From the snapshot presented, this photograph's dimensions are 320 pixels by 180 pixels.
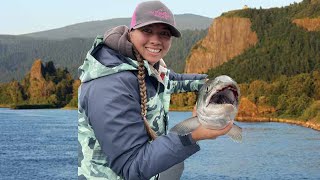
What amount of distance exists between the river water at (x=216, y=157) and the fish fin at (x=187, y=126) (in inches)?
2108

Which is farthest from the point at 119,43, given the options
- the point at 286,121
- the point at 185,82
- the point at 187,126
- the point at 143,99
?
the point at 286,121

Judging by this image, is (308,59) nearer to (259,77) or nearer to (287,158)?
(259,77)

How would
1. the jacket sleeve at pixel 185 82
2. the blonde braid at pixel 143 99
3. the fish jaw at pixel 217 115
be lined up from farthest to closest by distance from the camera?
the jacket sleeve at pixel 185 82 → the blonde braid at pixel 143 99 → the fish jaw at pixel 217 115

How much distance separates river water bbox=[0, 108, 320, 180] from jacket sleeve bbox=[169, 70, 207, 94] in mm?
52305

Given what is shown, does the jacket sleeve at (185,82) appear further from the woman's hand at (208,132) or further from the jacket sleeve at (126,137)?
Result: the woman's hand at (208,132)

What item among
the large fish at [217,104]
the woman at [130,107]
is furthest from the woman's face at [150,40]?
the large fish at [217,104]

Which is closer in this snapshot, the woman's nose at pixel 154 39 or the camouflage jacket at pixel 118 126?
the camouflage jacket at pixel 118 126

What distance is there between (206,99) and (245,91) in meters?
151

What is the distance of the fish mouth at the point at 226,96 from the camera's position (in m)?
2.16

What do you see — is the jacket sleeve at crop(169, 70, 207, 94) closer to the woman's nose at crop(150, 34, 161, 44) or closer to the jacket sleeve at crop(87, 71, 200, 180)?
the woman's nose at crop(150, 34, 161, 44)

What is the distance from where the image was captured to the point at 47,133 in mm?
96438

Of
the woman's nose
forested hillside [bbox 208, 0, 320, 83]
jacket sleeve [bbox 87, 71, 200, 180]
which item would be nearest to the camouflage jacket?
jacket sleeve [bbox 87, 71, 200, 180]

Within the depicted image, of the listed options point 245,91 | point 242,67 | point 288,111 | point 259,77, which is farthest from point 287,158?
point 242,67

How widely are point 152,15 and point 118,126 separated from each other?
0.54 metres
